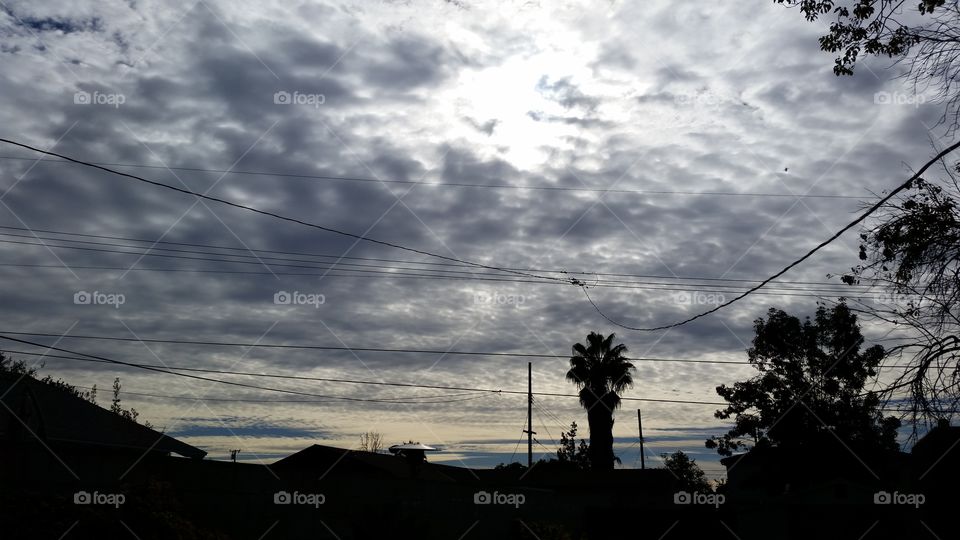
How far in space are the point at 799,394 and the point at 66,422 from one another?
34606 mm

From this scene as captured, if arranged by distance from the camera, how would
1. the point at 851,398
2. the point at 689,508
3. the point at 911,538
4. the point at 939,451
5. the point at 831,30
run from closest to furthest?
the point at 831,30
the point at 939,451
the point at 911,538
the point at 689,508
the point at 851,398

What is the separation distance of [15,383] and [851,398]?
122 feet

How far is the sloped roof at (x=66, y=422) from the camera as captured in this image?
21308mm

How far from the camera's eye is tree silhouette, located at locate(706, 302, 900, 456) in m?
39.4

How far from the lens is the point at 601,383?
161ft

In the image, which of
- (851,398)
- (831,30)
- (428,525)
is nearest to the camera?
(831,30)

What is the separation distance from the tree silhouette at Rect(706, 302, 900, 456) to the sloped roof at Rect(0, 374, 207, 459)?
2872 centimetres

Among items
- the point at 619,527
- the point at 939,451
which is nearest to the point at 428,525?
the point at 619,527

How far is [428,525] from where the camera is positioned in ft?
64.8

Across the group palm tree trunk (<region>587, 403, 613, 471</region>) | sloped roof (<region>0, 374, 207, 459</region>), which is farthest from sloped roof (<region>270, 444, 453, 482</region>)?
palm tree trunk (<region>587, 403, 613, 471</region>)

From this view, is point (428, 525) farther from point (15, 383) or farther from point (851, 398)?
point (851, 398)

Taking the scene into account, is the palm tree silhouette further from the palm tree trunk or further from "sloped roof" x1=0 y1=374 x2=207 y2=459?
"sloped roof" x1=0 y1=374 x2=207 y2=459

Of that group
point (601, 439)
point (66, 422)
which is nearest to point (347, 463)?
point (66, 422)

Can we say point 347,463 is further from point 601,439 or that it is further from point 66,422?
point 601,439
